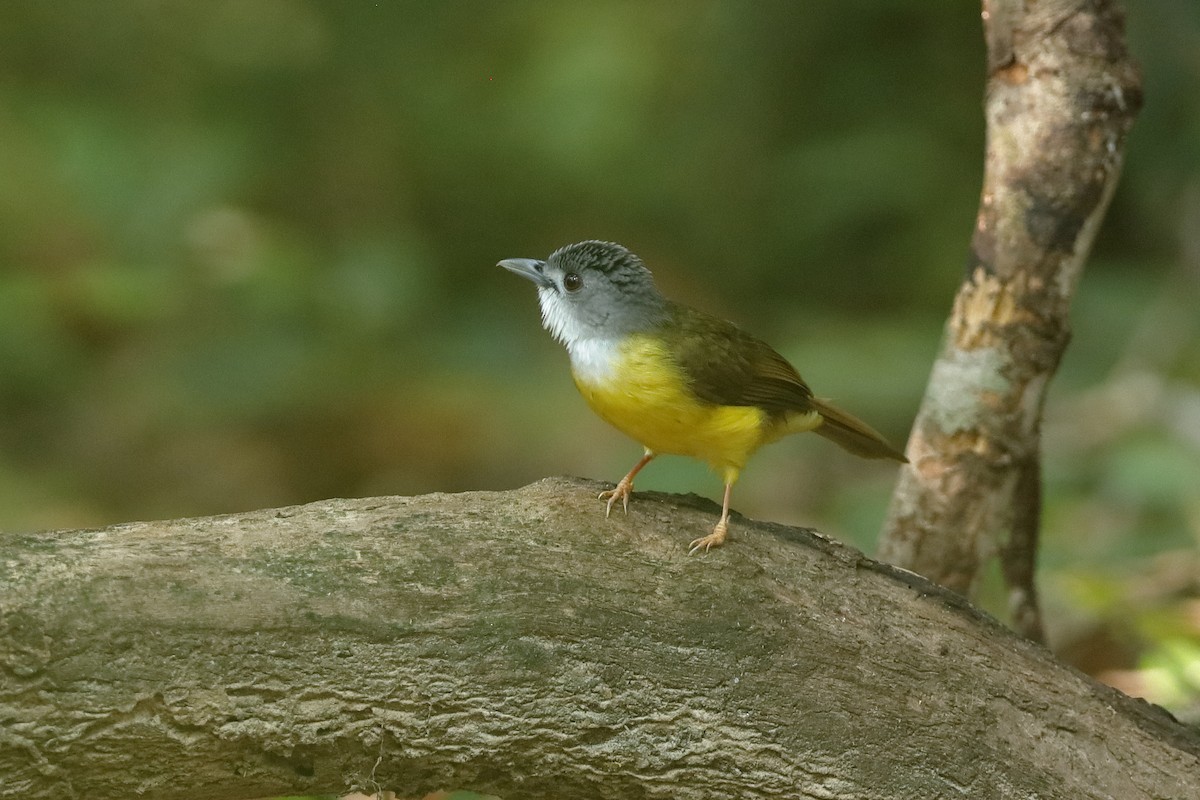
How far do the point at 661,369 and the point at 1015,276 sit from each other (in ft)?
3.63

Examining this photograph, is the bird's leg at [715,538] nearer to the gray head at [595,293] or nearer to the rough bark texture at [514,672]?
the rough bark texture at [514,672]

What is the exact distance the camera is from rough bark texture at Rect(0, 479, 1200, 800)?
2.30 metres

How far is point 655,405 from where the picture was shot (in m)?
3.12

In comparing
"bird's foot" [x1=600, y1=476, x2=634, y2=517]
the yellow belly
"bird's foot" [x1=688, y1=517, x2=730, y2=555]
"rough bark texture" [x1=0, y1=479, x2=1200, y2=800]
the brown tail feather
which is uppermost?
the brown tail feather

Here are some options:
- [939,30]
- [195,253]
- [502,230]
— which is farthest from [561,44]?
[195,253]

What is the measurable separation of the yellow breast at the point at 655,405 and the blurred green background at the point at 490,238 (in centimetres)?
206

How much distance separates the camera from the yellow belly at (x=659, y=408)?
123 inches

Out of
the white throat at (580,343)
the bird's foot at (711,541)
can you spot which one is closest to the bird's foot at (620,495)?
the bird's foot at (711,541)

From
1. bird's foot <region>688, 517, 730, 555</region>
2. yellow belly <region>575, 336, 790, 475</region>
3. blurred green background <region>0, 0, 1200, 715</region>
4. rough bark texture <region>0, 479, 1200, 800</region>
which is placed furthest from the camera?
blurred green background <region>0, 0, 1200, 715</region>

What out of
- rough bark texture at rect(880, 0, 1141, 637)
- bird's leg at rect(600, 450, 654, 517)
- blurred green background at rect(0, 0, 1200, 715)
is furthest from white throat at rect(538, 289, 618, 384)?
blurred green background at rect(0, 0, 1200, 715)

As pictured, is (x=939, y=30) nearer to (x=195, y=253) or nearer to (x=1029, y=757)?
(x=195, y=253)

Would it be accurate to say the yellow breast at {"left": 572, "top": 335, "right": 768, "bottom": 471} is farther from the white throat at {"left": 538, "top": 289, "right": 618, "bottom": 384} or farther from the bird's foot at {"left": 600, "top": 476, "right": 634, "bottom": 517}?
the bird's foot at {"left": 600, "top": 476, "right": 634, "bottom": 517}

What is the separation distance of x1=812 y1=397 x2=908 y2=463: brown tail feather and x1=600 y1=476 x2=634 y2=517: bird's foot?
89 cm

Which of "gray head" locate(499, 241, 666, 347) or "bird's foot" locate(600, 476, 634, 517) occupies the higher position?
"gray head" locate(499, 241, 666, 347)
